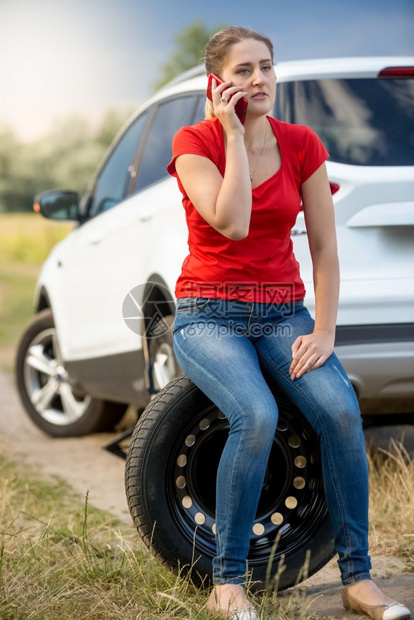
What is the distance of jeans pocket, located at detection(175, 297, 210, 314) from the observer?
305cm

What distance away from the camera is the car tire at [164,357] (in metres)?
→ 4.30

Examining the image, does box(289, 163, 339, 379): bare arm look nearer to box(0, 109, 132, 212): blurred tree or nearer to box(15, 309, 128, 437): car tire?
box(15, 309, 128, 437): car tire

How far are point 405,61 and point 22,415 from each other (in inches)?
172

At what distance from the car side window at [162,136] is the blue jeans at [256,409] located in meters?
1.70

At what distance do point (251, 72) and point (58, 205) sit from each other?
2983 mm

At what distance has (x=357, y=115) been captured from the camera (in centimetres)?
410

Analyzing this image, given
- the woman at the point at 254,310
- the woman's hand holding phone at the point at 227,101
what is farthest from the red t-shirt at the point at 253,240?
the woman's hand holding phone at the point at 227,101

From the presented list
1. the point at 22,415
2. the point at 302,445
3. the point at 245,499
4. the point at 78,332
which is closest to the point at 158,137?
the point at 78,332

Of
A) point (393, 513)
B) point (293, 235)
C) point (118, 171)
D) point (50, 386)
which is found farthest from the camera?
point (50, 386)

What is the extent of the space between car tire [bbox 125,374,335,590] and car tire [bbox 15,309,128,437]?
292cm

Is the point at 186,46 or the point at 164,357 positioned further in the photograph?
the point at 186,46

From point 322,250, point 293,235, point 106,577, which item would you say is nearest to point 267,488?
point 106,577

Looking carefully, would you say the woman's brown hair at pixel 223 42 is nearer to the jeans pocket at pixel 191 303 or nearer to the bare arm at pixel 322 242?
the bare arm at pixel 322 242

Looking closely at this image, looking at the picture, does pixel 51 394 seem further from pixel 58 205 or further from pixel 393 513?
pixel 393 513
